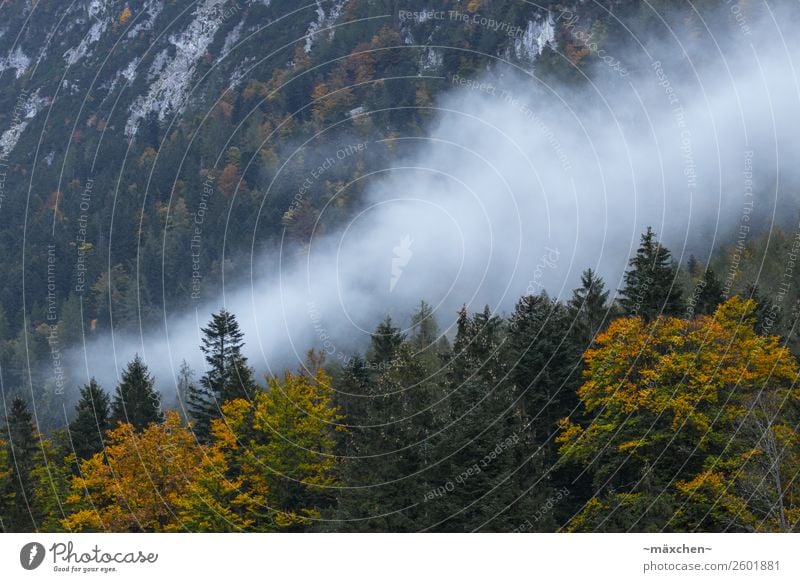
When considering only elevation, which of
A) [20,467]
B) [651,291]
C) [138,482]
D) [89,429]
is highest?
[651,291]

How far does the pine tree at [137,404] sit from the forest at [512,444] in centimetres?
771

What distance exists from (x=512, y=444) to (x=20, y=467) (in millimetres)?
36115

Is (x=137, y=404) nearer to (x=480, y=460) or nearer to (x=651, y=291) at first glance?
(x=480, y=460)

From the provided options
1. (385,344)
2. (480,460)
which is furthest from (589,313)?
(480,460)

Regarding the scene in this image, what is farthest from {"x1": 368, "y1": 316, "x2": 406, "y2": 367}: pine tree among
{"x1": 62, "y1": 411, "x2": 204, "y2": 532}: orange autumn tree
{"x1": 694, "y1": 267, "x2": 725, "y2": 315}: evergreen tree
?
{"x1": 694, "y1": 267, "x2": 725, "y2": 315}: evergreen tree

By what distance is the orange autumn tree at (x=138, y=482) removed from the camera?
220 ft

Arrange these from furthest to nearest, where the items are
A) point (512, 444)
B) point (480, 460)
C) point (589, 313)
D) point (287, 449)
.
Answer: point (589, 313) → point (287, 449) → point (512, 444) → point (480, 460)

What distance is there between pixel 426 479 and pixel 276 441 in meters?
12.3

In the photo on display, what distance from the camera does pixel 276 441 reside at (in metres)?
68.9

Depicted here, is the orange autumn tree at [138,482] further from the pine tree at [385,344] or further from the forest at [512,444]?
the pine tree at [385,344]

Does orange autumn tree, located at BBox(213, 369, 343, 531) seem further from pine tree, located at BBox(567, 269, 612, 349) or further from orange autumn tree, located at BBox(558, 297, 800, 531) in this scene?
pine tree, located at BBox(567, 269, 612, 349)

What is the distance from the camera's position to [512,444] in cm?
6034

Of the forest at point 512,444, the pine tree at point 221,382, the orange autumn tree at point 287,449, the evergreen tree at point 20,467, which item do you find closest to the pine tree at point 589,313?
the forest at point 512,444
